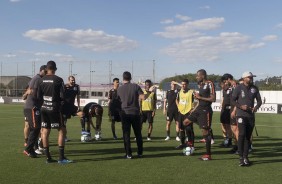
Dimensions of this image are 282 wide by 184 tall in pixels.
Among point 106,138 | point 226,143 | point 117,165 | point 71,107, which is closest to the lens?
point 117,165

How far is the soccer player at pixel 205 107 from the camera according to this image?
848 cm

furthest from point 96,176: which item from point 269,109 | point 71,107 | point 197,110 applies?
point 269,109

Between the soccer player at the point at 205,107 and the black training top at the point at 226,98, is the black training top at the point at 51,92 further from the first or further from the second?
the black training top at the point at 226,98

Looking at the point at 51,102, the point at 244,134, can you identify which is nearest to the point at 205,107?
the point at 244,134

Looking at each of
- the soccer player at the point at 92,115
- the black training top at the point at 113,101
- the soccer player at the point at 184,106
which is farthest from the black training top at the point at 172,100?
the soccer player at the point at 92,115

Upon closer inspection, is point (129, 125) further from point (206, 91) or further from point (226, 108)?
point (226, 108)

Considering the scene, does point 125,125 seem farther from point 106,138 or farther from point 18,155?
point 106,138

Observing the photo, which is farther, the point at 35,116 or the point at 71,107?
the point at 71,107

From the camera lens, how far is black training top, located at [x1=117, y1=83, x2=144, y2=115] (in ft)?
28.8

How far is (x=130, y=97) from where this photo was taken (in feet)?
28.9

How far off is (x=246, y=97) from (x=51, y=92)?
436 centimetres

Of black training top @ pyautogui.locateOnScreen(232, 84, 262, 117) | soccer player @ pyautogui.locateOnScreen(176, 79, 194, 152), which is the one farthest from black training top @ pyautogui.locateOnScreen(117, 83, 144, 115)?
black training top @ pyautogui.locateOnScreen(232, 84, 262, 117)

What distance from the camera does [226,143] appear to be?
10898 millimetres

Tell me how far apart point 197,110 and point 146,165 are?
196 cm
